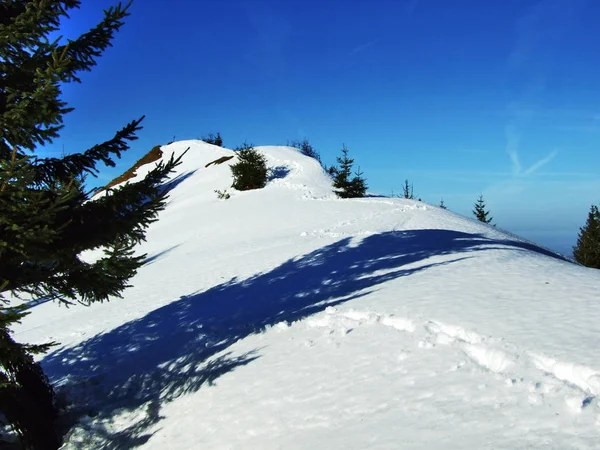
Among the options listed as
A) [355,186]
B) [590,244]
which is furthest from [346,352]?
[590,244]

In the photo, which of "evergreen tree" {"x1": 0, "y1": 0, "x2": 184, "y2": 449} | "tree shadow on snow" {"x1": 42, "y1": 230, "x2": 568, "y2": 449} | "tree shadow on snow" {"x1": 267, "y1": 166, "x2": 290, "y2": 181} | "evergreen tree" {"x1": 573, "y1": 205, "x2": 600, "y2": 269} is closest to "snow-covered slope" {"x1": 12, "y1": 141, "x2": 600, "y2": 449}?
"tree shadow on snow" {"x1": 42, "y1": 230, "x2": 568, "y2": 449}

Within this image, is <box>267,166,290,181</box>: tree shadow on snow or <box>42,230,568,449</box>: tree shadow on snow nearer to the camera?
<box>42,230,568,449</box>: tree shadow on snow

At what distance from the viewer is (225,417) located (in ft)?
18.1

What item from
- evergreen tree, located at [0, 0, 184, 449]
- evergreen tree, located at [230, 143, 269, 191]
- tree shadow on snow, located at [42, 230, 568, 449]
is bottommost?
tree shadow on snow, located at [42, 230, 568, 449]

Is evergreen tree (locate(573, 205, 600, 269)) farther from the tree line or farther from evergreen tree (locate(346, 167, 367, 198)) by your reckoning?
the tree line

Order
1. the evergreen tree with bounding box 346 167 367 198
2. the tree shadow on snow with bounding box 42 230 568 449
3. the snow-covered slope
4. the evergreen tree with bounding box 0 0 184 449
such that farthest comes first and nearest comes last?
1. the evergreen tree with bounding box 346 167 367 198
2. the tree shadow on snow with bounding box 42 230 568 449
3. the evergreen tree with bounding box 0 0 184 449
4. the snow-covered slope

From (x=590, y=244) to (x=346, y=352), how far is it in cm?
3674

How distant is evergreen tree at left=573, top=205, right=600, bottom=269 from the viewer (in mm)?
34062

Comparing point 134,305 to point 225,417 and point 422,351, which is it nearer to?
point 225,417

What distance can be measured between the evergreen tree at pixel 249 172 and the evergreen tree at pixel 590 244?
27.1 meters

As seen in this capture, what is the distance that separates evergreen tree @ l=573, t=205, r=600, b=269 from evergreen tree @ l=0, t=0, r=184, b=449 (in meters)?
37.5

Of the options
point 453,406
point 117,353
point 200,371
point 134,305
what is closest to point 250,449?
point 453,406

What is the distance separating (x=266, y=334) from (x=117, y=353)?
3.62 meters

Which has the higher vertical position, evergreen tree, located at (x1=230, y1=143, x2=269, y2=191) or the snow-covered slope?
evergreen tree, located at (x1=230, y1=143, x2=269, y2=191)
